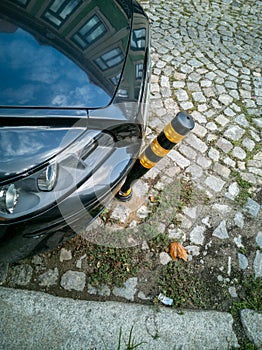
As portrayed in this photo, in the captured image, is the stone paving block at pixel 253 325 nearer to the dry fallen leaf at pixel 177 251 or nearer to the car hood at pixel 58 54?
the dry fallen leaf at pixel 177 251

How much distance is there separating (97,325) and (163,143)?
4.24ft

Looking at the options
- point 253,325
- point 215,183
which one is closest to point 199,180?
point 215,183

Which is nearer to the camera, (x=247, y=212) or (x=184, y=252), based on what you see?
(x=184, y=252)

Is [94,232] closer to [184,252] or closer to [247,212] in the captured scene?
[184,252]

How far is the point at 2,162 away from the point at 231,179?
2.21 metres

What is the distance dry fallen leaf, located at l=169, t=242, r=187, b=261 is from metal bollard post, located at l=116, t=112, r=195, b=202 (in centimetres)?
63

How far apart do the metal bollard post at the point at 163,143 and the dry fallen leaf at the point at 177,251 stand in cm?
63

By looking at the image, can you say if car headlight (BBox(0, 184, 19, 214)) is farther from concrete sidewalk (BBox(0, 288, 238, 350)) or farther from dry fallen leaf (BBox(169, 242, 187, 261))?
dry fallen leaf (BBox(169, 242, 187, 261))

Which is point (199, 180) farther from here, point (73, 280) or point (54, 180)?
point (54, 180)

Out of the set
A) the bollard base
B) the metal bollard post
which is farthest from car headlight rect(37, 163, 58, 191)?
the bollard base

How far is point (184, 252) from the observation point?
241 cm

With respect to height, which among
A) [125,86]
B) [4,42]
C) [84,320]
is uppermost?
[125,86]

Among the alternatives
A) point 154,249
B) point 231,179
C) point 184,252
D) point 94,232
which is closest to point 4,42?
point 94,232

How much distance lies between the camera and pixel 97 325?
1.96m
